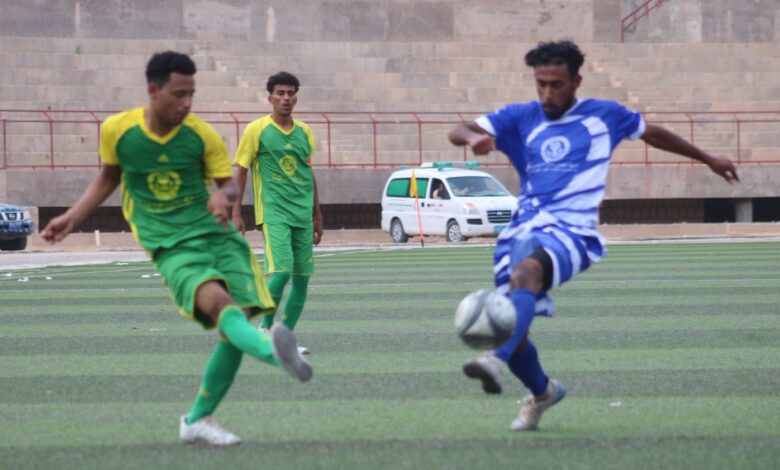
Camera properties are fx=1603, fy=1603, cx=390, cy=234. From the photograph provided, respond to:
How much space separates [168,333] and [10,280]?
8.43m

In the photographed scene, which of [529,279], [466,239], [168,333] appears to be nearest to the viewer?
[529,279]

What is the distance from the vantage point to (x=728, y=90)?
43.5 meters

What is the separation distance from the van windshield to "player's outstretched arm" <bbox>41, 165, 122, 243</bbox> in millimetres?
26847

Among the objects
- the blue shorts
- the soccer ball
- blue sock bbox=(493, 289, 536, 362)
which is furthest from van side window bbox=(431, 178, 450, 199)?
the soccer ball

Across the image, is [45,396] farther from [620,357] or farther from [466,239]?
[466,239]

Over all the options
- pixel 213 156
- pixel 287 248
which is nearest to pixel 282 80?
pixel 287 248

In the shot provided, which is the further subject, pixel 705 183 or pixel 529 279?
pixel 705 183

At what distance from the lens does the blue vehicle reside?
30741mm

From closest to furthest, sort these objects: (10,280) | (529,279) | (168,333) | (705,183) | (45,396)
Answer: (529,279) < (45,396) < (168,333) < (10,280) < (705,183)

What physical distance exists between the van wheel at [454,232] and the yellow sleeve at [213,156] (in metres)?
26.5

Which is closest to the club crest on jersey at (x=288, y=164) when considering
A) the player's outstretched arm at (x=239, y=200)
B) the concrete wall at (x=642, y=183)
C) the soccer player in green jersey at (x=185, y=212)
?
the player's outstretched arm at (x=239, y=200)

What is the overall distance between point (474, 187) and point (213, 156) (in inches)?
1081

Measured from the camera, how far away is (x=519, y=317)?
6.66m

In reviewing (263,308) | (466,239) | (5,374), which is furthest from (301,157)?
(466,239)
